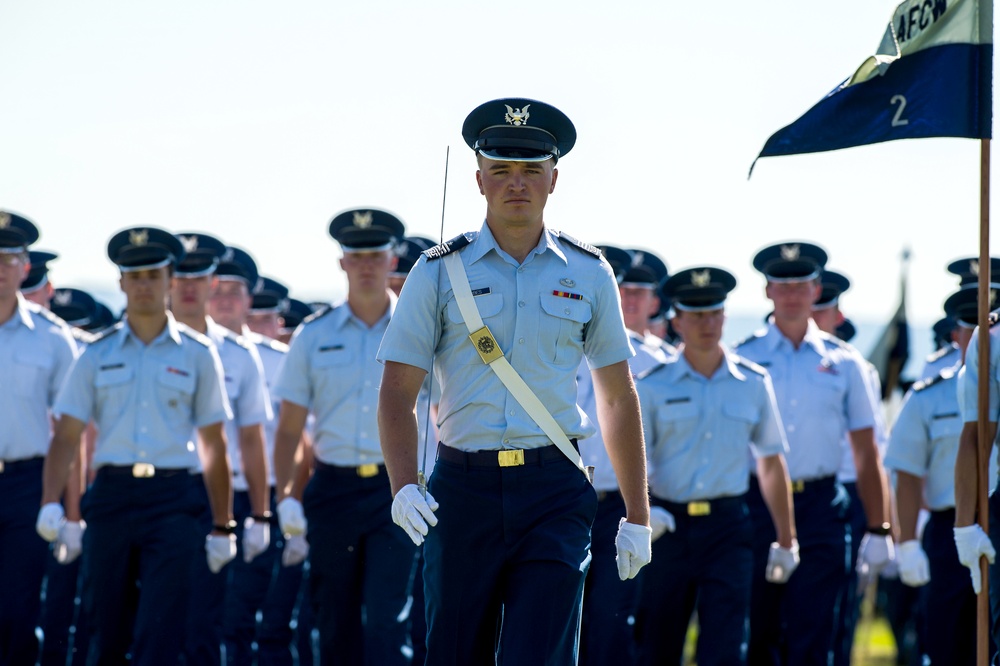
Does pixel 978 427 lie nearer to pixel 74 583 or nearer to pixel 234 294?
pixel 74 583

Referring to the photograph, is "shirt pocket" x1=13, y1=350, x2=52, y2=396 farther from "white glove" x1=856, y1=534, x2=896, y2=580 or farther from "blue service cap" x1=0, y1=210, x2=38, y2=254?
"white glove" x1=856, y1=534, x2=896, y2=580

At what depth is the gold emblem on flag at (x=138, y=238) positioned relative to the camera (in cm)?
884

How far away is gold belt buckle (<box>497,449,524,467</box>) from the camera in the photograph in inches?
220

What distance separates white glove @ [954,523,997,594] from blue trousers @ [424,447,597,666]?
2252mm

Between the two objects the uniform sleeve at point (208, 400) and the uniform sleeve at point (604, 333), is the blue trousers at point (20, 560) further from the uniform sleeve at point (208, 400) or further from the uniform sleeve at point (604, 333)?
the uniform sleeve at point (604, 333)

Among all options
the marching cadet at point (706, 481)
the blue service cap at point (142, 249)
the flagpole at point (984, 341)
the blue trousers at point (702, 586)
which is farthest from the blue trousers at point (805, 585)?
the blue service cap at point (142, 249)

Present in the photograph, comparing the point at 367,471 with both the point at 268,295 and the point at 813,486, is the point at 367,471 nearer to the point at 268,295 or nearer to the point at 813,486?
the point at 813,486

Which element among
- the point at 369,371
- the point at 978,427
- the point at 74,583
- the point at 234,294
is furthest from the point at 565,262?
the point at 234,294

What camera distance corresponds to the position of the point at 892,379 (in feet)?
57.0

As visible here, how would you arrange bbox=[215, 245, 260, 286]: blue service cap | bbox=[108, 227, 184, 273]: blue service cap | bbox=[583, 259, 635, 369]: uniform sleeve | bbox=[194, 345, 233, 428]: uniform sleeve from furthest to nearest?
bbox=[215, 245, 260, 286]: blue service cap → bbox=[108, 227, 184, 273]: blue service cap → bbox=[194, 345, 233, 428]: uniform sleeve → bbox=[583, 259, 635, 369]: uniform sleeve

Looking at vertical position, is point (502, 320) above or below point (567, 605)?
above

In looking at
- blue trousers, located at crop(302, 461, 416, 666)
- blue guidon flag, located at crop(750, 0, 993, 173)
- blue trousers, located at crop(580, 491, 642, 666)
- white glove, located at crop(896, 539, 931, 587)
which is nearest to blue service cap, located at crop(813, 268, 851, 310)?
white glove, located at crop(896, 539, 931, 587)

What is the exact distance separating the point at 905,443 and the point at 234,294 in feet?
18.0

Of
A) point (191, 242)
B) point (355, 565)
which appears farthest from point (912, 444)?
Result: point (191, 242)
